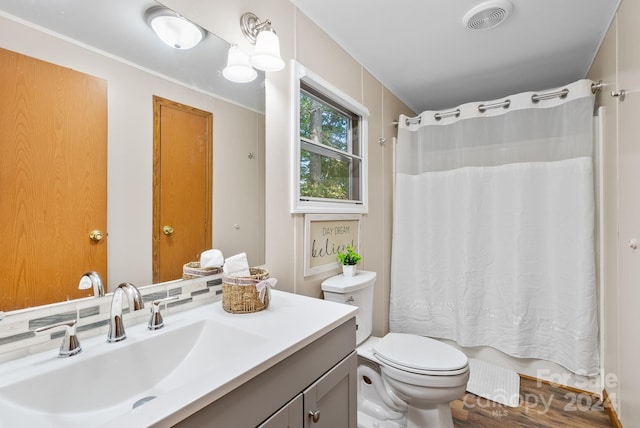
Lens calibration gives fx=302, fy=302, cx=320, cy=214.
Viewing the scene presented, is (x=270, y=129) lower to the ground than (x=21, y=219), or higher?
higher

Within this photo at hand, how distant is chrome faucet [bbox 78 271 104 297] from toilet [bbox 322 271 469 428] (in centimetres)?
103

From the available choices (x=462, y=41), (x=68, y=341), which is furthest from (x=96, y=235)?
(x=462, y=41)

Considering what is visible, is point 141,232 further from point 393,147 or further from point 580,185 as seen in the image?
point 580,185

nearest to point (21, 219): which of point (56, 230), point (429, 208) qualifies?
point (56, 230)

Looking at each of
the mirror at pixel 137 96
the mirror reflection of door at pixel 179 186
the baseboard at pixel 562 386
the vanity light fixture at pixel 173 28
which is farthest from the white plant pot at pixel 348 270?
the baseboard at pixel 562 386

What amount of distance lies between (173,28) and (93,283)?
2.93ft

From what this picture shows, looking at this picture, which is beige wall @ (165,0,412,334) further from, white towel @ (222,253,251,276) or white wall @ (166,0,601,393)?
white towel @ (222,253,251,276)

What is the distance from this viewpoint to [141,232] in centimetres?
98

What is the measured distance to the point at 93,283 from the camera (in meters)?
0.86

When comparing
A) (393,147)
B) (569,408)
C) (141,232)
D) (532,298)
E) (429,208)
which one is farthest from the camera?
(393,147)

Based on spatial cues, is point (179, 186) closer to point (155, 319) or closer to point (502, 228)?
point (155, 319)

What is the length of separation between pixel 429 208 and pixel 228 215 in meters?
1.65

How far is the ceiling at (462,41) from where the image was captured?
158 centimetres

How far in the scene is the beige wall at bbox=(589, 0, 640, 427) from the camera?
52.4 inches
